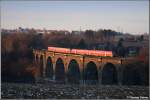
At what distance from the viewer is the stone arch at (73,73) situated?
4810mm

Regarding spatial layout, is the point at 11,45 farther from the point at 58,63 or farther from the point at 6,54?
the point at 58,63

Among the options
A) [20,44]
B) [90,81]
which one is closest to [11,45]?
[20,44]

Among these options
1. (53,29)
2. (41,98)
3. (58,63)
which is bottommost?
(41,98)

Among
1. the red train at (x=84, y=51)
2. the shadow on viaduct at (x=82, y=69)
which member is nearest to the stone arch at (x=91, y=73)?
the shadow on viaduct at (x=82, y=69)

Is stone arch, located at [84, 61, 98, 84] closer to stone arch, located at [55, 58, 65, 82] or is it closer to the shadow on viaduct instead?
the shadow on viaduct

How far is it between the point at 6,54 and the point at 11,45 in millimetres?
114

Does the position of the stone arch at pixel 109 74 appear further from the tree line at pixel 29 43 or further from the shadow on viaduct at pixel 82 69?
the tree line at pixel 29 43

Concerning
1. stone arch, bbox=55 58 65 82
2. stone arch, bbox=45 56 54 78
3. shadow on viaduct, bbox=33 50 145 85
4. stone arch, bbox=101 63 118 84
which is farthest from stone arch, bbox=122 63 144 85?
stone arch, bbox=45 56 54 78

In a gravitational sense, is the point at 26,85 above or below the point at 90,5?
below

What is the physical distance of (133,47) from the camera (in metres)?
4.76

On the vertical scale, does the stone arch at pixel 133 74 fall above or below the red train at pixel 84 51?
below

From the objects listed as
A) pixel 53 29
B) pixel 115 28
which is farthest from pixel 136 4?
pixel 53 29

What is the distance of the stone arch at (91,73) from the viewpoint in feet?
15.7

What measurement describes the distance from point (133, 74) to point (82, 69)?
1.85ft
